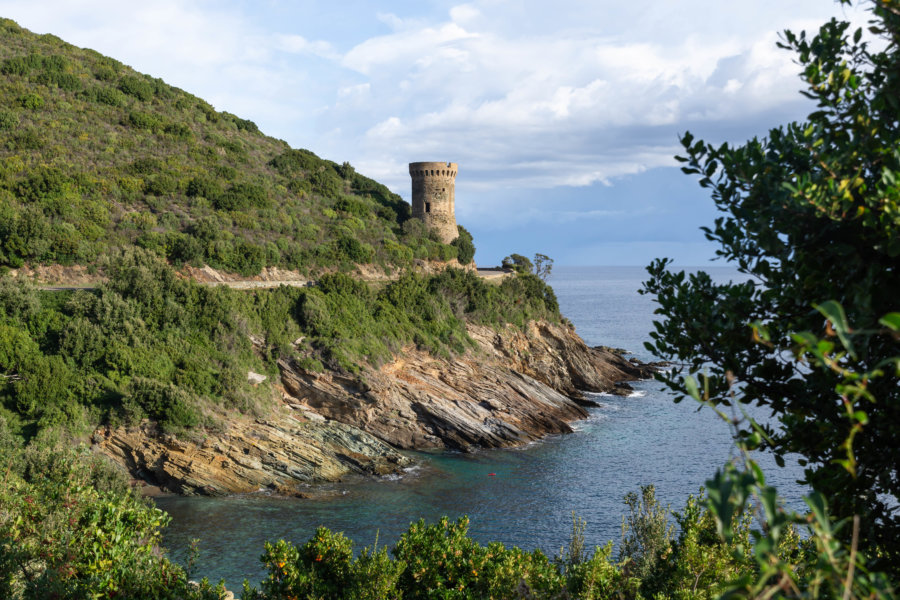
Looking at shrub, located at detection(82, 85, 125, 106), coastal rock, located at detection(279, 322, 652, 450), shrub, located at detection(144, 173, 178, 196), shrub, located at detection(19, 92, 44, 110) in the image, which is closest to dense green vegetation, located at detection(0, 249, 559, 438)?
coastal rock, located at detection(279, 322, 652, 450)

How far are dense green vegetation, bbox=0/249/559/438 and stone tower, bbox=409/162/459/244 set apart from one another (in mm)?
17515

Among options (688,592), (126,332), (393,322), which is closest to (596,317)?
(393,322)

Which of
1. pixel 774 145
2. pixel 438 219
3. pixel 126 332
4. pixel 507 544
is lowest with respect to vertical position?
pixel 507 544

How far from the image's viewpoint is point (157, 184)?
5109 centimetres

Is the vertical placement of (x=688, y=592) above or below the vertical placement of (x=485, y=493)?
above

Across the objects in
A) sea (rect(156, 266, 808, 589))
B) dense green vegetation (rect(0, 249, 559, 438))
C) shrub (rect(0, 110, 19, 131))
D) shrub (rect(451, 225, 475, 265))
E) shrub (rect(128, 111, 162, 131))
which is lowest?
sea (rect(156, 266, 808, 589))

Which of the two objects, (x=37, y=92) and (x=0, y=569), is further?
(x=37, y=92)

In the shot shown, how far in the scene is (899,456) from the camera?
623cm

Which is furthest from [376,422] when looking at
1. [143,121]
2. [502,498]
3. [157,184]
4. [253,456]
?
[143,121]

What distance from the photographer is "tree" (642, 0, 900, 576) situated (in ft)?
19.8

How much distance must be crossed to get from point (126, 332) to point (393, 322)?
18.1 m

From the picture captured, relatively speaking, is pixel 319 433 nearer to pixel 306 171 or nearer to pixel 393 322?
pixel 393 322

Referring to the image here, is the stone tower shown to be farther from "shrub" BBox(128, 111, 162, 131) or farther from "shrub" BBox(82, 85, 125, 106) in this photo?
"shrub" BBox(82, 85, 125, 106)

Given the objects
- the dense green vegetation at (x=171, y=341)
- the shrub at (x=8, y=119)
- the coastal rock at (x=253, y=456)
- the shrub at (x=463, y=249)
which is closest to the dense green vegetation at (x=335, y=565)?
the coastal rock at (x=253, y=456)
